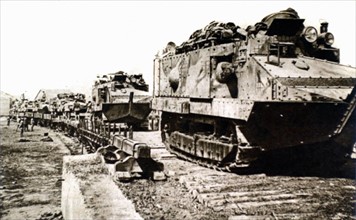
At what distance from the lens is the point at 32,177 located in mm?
14617

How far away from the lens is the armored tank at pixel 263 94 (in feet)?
25.6

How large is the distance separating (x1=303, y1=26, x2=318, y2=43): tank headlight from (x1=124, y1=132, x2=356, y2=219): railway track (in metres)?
3.03

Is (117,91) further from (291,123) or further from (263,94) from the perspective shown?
(291,123)

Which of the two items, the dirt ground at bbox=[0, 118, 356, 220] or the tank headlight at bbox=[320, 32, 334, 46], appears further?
the tank headlight at bbox=[320, 32, 334, 46]

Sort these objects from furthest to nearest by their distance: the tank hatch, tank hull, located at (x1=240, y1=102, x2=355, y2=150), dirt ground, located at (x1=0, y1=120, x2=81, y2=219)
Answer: dirt ground, located at (x1=0, y1=120, x2=81, y2=219), the tank hatch, tank hull, located at (x1=240, y1=102, x2=355, y2=150)

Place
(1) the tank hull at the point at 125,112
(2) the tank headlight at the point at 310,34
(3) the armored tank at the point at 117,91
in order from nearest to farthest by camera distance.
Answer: (2) the tank headlight at the point at 310,34, (1) the tank hull at the point at 125,112, (3) the armored tank at the point at 117,91

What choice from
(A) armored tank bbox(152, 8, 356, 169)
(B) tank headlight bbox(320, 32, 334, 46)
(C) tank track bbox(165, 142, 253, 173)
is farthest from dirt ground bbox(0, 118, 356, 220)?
(B) tank headlight bbox(320, 32, 334, 46)

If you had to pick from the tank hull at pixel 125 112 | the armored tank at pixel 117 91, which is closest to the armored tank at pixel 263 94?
the tank hull at pixel 125 112

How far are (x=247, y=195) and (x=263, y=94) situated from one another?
2137 millimetres

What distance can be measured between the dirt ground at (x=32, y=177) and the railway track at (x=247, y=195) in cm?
388

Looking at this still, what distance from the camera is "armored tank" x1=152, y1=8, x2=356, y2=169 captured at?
781 centimetres

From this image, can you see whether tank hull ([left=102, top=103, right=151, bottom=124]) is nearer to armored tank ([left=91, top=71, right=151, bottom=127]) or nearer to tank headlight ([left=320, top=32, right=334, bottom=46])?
armored tank ([left=91, top=71, right=151, bottom=127])

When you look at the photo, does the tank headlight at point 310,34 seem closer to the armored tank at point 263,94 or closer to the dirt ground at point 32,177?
the armored tank at point 263,94

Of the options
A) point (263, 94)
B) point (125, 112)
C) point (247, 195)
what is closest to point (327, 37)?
point (263, 94)
